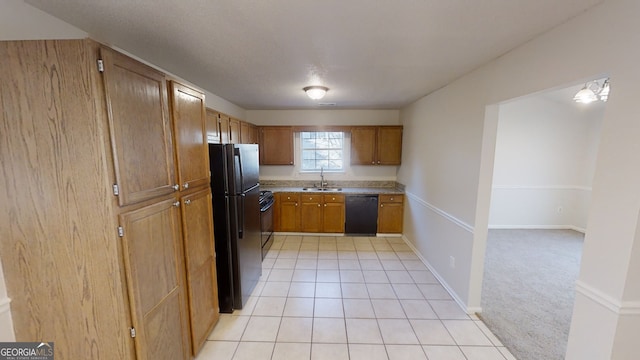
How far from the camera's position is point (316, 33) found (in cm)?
167

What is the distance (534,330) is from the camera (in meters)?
2.21

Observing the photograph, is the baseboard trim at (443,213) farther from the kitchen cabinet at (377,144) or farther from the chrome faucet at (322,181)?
the chrome faucet at (322,181)

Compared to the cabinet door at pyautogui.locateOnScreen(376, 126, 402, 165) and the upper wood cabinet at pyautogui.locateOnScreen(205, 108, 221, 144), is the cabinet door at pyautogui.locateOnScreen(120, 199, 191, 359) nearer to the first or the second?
the upper wood cabinet at pyautogui.locateOnScreen(205, 108, 221, 144)

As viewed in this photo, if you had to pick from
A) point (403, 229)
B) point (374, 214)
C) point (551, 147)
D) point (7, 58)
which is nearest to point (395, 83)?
point (374, 214)

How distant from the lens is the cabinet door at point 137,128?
1.18 metres

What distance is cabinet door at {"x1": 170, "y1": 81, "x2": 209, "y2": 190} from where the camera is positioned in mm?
1670

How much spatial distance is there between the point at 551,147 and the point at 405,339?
5145 mm

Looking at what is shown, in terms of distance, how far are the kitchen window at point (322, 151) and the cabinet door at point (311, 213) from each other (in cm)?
86

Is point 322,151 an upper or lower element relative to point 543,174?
upper

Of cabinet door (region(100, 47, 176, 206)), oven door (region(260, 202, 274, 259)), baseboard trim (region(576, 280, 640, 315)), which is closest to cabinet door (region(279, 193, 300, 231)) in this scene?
oven door (region(260, 202, 274, 259))

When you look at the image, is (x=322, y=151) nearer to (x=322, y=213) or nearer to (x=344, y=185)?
(x=344, y=185)

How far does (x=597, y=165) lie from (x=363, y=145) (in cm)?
360

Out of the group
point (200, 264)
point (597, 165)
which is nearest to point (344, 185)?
point (200, 264)

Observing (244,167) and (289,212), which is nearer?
(244,167)
